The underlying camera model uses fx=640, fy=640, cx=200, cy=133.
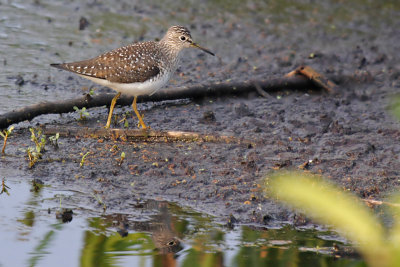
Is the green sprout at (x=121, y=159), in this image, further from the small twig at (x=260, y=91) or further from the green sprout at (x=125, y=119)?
the small twig at (x=260, y=91)

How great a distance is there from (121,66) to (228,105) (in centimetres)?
178

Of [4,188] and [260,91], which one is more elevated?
[260,91]

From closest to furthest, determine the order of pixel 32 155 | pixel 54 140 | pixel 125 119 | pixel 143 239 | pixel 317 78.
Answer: pixel 143 239 → pixel 32 155 → pixel 54 140 → pixel 125 119 → pixel 317 78

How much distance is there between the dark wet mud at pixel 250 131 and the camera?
6.06 meters

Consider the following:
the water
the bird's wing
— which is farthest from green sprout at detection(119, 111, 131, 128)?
the water

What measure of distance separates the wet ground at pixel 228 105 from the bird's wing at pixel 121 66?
69 centimetres

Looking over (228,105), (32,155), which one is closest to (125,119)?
(32,155)

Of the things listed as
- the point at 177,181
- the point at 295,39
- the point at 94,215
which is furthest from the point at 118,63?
the point at 295,39

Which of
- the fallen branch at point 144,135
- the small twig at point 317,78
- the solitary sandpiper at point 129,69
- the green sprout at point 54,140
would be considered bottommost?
the green sprout at point 54,140

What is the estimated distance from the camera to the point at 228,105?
829 centimetres

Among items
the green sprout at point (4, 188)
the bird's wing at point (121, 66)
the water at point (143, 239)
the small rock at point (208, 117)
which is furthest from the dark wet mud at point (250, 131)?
the bird's wing at point (121, 66)

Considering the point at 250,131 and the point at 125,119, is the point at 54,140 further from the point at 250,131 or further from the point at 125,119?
the point at 250,131

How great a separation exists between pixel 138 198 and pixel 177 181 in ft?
1.66

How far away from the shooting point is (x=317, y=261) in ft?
15.7
